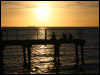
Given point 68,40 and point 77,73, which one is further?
point 68,40

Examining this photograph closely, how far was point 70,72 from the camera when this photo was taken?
28656 mm

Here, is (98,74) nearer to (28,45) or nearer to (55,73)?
(55,73)

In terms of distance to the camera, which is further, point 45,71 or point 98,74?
point 45,71

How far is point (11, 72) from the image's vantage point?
2898 centimetres

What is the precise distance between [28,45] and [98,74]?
994 cm

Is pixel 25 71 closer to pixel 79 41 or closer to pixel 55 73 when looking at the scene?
pixel 55 73

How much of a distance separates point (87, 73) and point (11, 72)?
30.9 ft

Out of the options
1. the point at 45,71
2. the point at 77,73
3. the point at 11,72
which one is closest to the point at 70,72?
the point at 77,73

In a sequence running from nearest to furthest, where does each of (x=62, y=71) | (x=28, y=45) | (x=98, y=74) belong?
1. (x=98, y=74)
2. (x=62, y=71)
3. (x=28, y=45)

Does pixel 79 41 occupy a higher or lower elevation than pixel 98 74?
higher

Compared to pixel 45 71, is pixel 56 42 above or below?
above

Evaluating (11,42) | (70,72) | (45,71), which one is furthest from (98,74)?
(11,42)

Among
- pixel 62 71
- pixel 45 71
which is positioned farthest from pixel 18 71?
pixel 62 71

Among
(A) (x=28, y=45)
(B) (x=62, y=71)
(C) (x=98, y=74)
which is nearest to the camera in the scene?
(C) (x=98, y=74)
